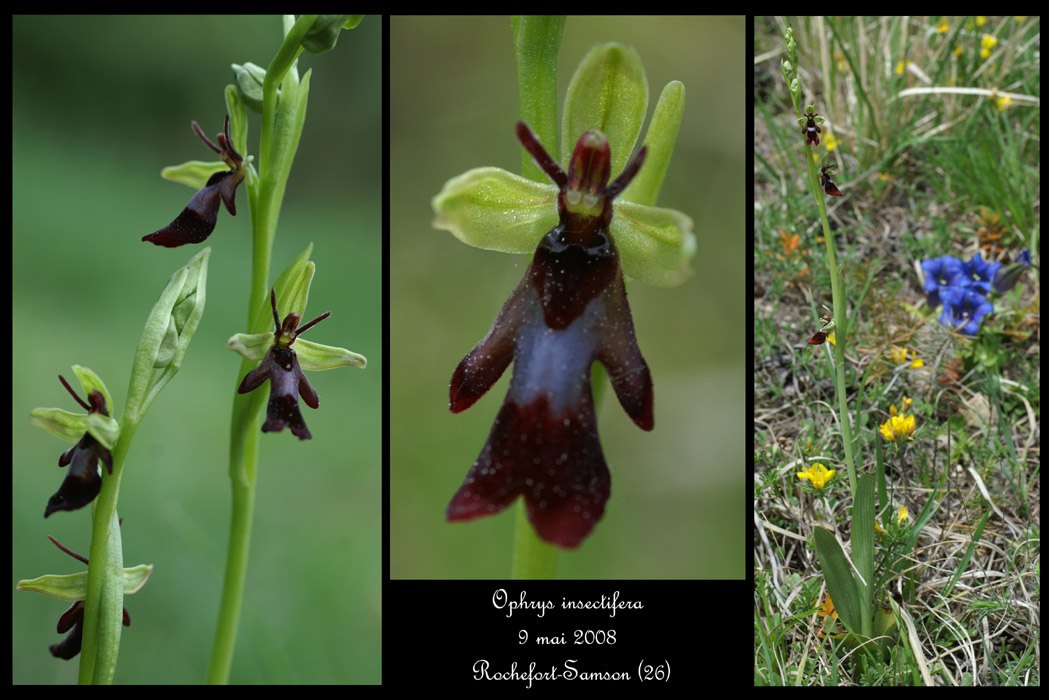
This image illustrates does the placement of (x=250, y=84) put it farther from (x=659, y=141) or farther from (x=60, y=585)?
(x=60, y=585)

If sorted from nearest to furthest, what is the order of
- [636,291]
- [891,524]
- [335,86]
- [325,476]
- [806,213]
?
[891,524] < [806,213] < [636,291] < [325,476] < [335,86]

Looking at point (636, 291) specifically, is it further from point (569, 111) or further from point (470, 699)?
→ point (470, 699)

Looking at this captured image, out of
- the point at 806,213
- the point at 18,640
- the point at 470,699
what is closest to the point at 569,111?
the point at 806,213

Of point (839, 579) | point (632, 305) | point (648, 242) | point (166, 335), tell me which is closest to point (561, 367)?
point (648, 242)

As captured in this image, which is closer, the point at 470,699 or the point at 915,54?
the point at 470,699

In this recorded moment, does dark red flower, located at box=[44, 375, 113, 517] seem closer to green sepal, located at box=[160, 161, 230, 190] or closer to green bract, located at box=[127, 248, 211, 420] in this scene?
green bract, located at box=[127, 248, 211, 420]

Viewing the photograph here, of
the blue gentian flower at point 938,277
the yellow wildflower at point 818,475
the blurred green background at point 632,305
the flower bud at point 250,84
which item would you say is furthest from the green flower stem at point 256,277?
the blue gentian flower at point 938,277

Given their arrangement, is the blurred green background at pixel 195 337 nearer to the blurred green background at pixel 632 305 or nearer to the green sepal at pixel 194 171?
the blurred green background at pixel 632 305
